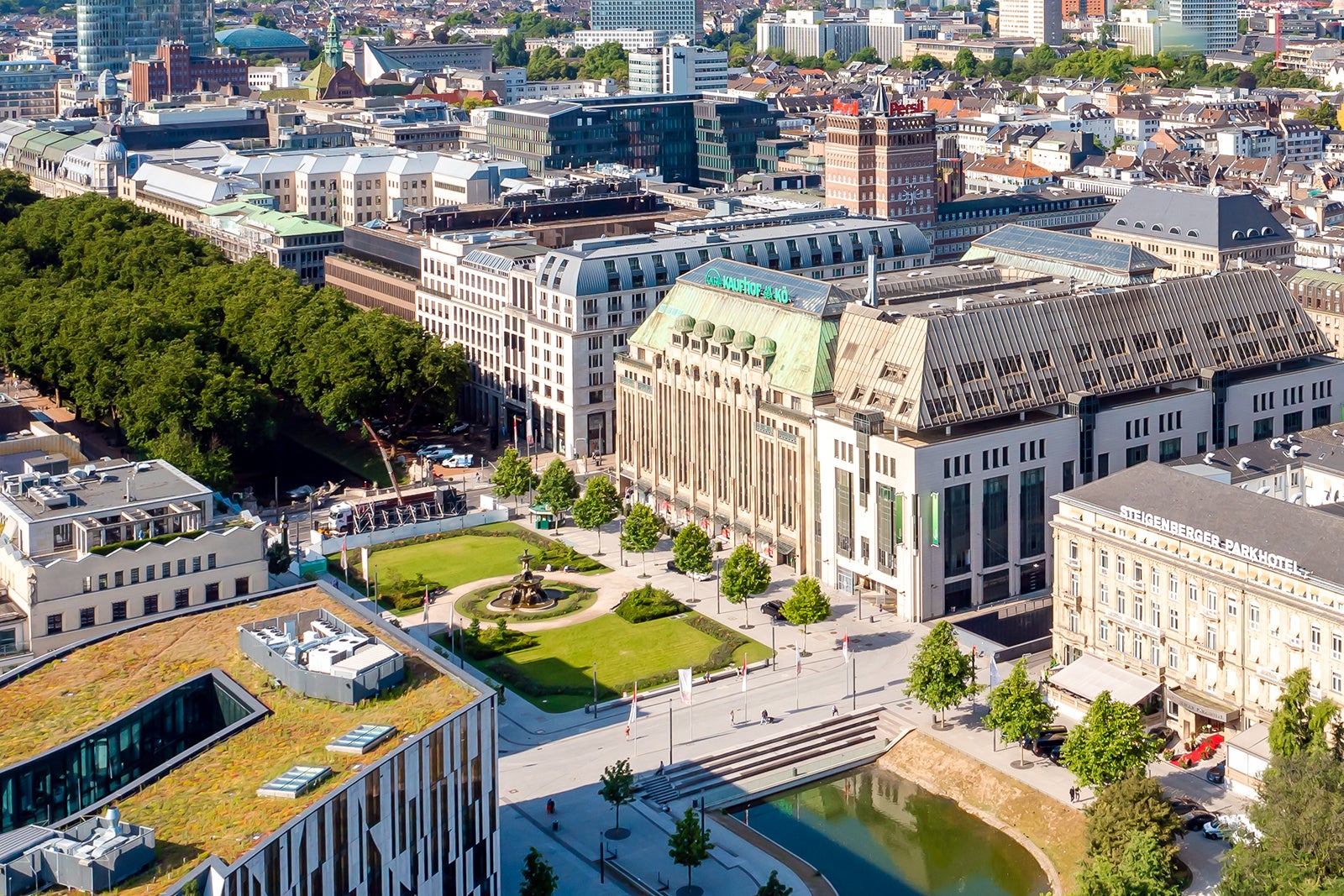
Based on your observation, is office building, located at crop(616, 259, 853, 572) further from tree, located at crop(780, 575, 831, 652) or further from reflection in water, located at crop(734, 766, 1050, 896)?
reflection in water, located at crop(734, 766, 1050, 896)

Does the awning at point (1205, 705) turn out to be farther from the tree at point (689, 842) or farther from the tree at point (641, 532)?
the tree at point (641, 532)

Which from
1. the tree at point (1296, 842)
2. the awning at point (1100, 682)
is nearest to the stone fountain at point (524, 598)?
the awning at point (1100, 682)

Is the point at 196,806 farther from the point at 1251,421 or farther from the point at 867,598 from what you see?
the point at 1251,421

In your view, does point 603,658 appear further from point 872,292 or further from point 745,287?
point 745,287

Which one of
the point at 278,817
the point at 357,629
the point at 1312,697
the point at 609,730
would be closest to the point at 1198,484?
the point at 1312,697

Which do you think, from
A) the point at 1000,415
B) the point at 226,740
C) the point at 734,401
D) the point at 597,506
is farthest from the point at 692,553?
the point at 226,740

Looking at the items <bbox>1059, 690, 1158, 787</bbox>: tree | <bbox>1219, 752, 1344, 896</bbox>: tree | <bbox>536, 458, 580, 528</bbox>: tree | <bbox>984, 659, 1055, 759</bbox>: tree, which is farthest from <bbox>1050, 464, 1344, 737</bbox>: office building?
<bbox>536, 458, 580, 528</bbox>: tree

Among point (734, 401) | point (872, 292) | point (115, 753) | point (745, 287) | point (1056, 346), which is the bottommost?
point (115, 753)

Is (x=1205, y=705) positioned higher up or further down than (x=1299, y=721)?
further down
